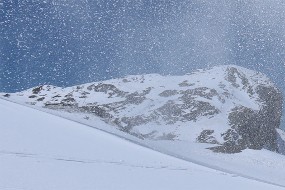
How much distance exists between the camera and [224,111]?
3878 inches

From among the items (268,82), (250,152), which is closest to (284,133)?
(268,82)

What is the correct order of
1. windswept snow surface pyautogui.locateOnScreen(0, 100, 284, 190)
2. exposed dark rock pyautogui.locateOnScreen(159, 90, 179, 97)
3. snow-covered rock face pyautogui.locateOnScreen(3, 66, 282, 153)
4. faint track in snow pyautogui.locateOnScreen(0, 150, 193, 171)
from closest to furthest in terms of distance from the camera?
1. windswept snow surface pyautogui.locateOnScreen(0, 100, 284, 190)
2. faint track in snow pyautogui.locateOnScreen(0, 150, 193, 171)
3. snow-covered rock face pyautogui.locateOnScreen(3, 66, 282, 153)
4. exposed dark rock pyautogui.locateOnScreen(159, 90, 179, 97)

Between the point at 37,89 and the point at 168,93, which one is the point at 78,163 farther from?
the point at 37,89

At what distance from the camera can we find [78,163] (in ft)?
13.8

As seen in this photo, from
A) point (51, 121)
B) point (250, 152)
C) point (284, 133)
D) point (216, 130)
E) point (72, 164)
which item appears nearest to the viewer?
point (72, 164)

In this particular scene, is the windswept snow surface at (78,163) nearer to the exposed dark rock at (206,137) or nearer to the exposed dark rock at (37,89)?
the exposed dark rock at (206,137)

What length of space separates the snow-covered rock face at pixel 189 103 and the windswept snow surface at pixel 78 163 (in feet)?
254

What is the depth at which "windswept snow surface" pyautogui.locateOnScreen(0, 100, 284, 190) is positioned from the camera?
3527 millimetres

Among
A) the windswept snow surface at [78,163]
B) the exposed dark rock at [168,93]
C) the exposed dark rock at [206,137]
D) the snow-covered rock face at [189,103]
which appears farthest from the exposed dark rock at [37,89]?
the windswept snow surface at [78,163]

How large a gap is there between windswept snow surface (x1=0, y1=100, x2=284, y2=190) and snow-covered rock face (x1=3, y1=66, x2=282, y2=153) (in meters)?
77.4

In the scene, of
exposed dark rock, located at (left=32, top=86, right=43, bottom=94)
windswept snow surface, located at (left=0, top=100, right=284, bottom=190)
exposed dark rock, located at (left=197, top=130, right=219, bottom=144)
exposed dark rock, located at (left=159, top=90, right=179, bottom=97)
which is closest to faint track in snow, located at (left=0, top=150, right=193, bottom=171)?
windswept snow surface, located at (left=0, top=100, right=284, bottom=190)

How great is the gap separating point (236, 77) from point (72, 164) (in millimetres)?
116840

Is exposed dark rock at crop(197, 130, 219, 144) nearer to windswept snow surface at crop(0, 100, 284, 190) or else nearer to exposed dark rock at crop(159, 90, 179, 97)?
exposed dark rock at crop(159, 90, 179, 97)

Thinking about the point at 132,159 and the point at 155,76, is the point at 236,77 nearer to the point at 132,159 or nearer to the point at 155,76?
the point at 155,76
